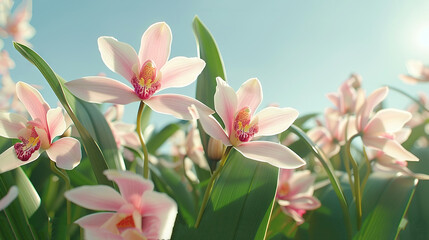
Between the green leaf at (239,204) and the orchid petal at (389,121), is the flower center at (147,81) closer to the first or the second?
the green leaf at (239,204)

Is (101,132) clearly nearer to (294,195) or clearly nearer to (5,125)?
(5,125)

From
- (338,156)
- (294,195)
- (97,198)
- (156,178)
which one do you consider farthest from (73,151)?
(338,156)

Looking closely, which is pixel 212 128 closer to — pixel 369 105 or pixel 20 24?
pixel 369 105

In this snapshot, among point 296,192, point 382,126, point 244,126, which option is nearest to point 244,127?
point 244,126

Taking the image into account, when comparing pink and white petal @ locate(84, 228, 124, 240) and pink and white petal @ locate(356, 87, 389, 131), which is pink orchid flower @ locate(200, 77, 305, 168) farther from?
pink and white petal @ locate(356, 87, 389, 131)

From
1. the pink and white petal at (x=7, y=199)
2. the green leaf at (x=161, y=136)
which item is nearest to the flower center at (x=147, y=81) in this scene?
the pink and white petal at (x=7, y=199)

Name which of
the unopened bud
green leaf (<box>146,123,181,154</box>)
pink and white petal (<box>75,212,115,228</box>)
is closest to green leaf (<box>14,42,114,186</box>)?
pink and white petal (<box>75,212,115,228</box>)

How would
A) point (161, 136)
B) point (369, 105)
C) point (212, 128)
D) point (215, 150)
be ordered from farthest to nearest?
point (161, 136)
point (369, 105)
point (215, 150)
point (212, 128)
